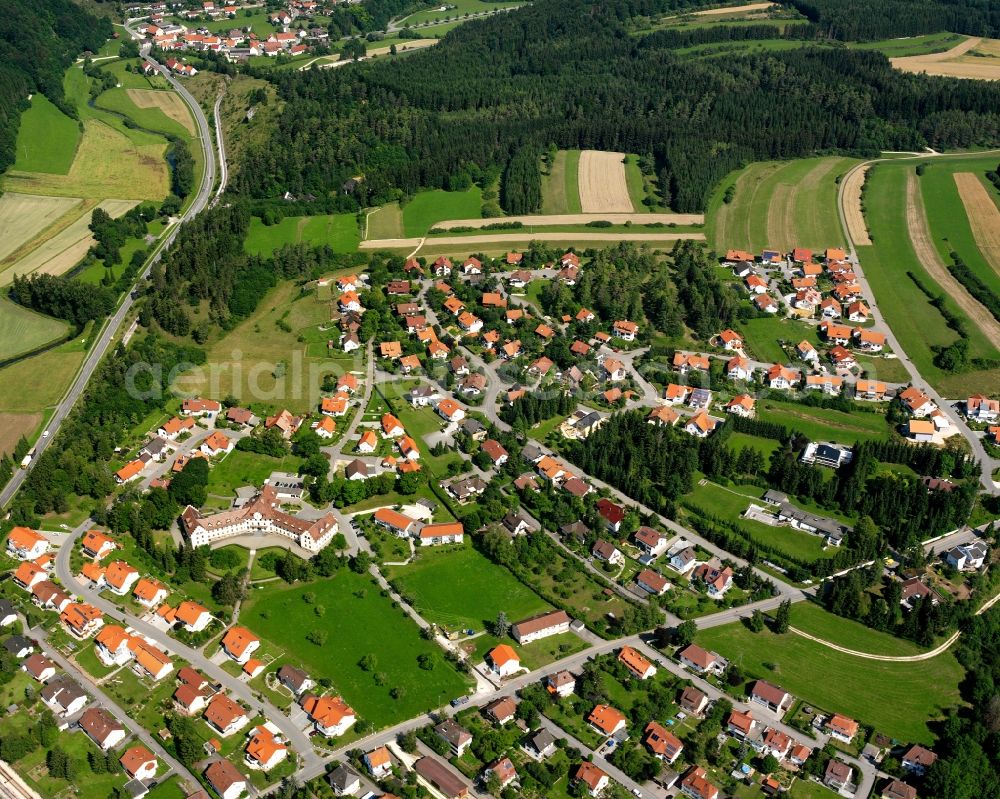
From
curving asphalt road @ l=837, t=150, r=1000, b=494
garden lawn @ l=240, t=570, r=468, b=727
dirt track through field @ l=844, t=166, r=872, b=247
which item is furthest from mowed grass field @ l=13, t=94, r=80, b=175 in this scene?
dirt track through field @ l=844, t=166, r=872, b=247

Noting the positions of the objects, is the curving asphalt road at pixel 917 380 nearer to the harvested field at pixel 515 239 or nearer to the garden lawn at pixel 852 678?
the harvested field at pixel 515 239

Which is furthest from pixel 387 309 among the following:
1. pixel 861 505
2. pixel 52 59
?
pixel 52 59

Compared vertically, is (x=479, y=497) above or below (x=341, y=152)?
below

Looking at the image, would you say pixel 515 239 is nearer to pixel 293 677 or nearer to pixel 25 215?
pixel 25 215

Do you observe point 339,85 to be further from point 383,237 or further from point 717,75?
point 717,75

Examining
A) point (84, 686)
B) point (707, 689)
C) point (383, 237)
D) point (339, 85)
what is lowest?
point (707, 689)

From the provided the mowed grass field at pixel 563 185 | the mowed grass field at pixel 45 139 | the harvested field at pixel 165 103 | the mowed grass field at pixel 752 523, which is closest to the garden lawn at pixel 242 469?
the mowed grass field at pixel 752 523

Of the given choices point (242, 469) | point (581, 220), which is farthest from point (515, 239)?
point (242, 469)
